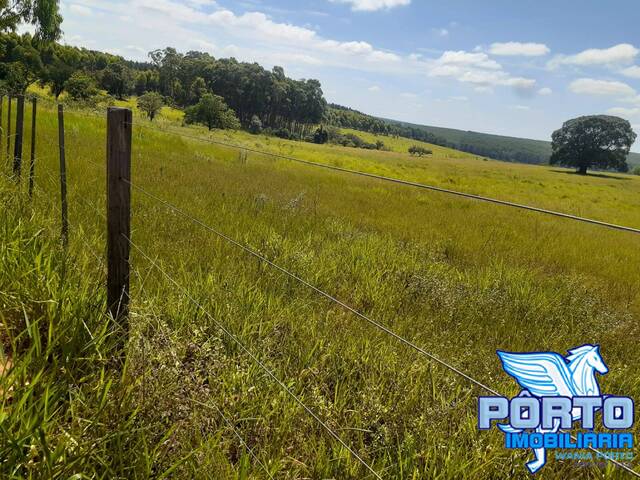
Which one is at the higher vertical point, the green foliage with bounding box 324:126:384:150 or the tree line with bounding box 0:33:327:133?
the tree line with bounding box 0:33:327:133

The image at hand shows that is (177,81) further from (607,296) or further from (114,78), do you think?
(607,296)

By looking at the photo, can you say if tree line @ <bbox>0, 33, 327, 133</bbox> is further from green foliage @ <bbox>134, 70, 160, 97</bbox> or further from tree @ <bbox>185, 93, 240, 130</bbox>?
tree @ <bbox>185, 93, 240, 130</bbox>

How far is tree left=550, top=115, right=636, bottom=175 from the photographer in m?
76.3

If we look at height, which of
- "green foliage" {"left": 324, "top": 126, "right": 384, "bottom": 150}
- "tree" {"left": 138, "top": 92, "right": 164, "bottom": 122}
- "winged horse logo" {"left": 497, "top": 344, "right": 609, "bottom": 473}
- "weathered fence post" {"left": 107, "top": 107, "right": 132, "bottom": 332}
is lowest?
"winged horse logo" {"left": 497, "top": 344, "right": 609, "bottom": 473}

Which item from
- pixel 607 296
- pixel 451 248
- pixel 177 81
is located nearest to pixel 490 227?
pixel 451 248

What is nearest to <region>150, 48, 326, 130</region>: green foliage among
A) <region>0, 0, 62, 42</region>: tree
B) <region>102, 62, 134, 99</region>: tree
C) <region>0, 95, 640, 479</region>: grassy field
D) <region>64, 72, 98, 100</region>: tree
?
<region>102, 62, 134, 99</region>: tree

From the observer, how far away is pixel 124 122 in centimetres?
251

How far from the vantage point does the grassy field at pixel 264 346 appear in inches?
79.3

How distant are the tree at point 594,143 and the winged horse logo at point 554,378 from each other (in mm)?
87774

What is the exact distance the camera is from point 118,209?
2.56 metres

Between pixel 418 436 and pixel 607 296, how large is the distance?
566 cm

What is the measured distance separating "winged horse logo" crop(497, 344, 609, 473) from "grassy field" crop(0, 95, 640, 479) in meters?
0.29

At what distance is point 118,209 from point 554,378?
2736mm

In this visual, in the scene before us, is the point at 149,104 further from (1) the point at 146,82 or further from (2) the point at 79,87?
(1) the point at 146,82
